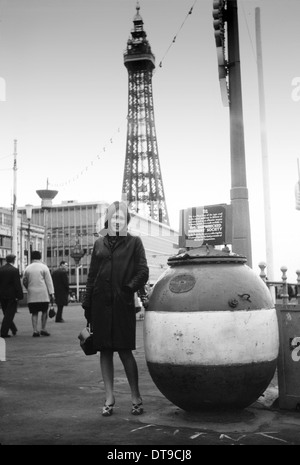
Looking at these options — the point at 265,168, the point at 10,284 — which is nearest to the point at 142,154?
the point at 265,168

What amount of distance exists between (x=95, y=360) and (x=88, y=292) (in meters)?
3.59

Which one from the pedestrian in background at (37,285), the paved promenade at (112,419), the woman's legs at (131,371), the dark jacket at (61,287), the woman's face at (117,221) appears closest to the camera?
the paved promenade at (112,419)

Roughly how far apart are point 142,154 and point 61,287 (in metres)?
75.6

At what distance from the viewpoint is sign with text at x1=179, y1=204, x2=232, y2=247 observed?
508cm

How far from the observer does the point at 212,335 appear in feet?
13.7

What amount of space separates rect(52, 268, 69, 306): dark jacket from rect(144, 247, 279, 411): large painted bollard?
38.4 ft

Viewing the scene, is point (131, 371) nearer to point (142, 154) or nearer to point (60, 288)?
point (60, 288)

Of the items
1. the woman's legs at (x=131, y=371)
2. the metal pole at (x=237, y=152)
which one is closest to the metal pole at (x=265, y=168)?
the metal pole at (x=237, y=152)

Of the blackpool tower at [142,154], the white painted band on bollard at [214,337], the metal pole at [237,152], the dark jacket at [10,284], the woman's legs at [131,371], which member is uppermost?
the blackpool tower at [142,154]

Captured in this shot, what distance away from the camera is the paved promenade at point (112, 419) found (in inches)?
151

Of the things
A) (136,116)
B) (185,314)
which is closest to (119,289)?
(185,314)

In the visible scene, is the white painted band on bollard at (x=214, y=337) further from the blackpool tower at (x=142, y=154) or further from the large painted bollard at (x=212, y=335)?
the blackpool tower at (x=142, y=154)

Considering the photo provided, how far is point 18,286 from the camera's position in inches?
449

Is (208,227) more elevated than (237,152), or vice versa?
(237,152)
